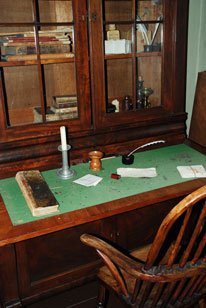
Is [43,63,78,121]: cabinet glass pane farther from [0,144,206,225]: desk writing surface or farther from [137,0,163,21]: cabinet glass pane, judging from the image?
[137,0,163,21]: cabinet glass pane

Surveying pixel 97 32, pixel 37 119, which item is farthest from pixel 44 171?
pixel 97 32

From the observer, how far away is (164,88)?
200cm

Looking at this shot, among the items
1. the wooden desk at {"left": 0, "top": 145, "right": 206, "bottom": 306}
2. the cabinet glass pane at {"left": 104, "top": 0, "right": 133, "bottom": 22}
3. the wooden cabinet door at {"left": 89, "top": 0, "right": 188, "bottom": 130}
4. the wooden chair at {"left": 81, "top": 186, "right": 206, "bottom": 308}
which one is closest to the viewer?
the wooden chair at {"left": 81, "top": 186, "right": 206, "bottom": 308}

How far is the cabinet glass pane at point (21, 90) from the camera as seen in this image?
1.93 meters

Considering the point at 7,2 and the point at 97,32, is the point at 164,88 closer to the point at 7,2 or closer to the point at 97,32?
the point at 97,32

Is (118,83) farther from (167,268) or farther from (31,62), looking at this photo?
(167,268)

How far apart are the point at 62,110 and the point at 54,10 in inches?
23.0

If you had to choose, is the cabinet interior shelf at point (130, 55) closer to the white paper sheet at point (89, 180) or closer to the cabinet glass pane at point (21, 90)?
the cabinet glass pane at point (21, 90)

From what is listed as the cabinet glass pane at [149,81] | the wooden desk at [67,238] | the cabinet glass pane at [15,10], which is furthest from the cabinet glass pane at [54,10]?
the wooden desk at [67,238]

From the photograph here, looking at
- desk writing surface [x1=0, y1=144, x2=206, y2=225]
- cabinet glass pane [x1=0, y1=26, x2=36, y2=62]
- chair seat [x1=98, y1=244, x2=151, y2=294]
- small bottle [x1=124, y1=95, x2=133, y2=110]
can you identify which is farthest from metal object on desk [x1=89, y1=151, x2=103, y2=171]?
cabinet glass pane [x1=0, y1=26, x2=36, y2=62]

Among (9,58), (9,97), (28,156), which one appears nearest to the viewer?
(9,58)

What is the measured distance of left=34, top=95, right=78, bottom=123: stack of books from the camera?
5.93 ft

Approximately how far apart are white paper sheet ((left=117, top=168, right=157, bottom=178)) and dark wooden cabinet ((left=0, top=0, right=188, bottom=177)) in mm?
251

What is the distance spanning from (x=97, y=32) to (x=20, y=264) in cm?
116
